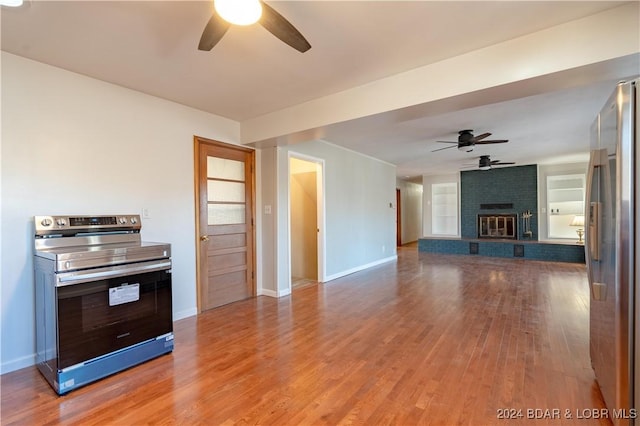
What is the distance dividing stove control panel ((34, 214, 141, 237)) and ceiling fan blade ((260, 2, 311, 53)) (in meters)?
2.27

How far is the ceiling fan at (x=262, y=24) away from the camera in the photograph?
62.2 inches

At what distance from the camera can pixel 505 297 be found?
4359 millimetres

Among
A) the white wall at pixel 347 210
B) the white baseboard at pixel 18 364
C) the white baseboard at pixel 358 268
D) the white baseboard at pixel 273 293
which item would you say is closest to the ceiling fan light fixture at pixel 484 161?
the white wall at pixel 347 210

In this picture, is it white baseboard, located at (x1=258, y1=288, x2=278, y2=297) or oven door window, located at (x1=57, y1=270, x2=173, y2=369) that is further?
white baseboard, located at (x1=258, y1=288, x2=278, y2=297)

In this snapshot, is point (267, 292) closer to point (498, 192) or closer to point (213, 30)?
point (213, 30)

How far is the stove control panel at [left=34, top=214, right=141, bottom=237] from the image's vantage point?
2.45 metres

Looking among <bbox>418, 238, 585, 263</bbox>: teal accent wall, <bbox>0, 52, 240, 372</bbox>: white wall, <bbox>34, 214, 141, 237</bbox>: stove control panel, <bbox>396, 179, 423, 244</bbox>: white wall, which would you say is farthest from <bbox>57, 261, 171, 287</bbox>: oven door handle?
<bbox>396, 179, 423, 244</bbox>: white wall

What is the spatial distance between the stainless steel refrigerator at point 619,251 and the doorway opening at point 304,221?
399 cm

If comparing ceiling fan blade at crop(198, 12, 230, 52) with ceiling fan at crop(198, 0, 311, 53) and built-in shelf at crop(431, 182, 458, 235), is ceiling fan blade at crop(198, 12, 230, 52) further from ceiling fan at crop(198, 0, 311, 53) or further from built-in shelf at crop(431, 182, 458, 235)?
built-in shelf at crop(431, 182, 458, 235)

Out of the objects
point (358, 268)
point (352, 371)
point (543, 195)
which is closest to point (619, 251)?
point (352, 371)

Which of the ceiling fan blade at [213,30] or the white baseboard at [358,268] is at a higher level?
the ceiling fan blade at [213,30]

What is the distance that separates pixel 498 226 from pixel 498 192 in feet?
3.23

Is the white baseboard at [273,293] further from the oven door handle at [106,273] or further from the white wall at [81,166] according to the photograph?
the oven door handle at [106,273]

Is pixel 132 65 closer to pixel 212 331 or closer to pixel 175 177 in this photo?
pixel 175 177
